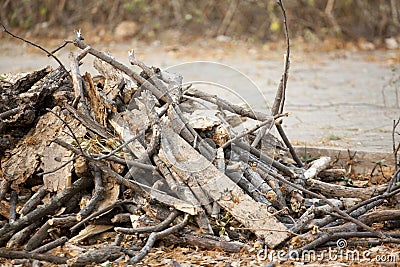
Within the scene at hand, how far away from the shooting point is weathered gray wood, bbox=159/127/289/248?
331 cm

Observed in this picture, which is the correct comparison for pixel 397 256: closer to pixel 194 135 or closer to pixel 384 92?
pixel 194 135

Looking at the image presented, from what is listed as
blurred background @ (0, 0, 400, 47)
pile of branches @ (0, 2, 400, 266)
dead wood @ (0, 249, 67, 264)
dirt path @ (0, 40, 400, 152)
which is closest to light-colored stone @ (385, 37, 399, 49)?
blurred background @ (0, 0, 400, 47)

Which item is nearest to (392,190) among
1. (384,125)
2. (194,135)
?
(194,135)

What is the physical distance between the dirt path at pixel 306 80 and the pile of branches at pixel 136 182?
1.37 metres

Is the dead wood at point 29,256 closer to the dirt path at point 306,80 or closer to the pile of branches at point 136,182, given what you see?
the pile of branches at point 136,182

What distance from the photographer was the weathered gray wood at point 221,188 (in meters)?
3.31

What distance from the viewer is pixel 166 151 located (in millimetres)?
3500

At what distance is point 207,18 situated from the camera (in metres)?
11.2

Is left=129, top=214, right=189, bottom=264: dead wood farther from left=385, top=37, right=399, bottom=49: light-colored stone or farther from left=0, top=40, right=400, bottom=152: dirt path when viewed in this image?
left=385, top=37, right=399, bottom=49: light-colored stone

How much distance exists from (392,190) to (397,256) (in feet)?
1.87
